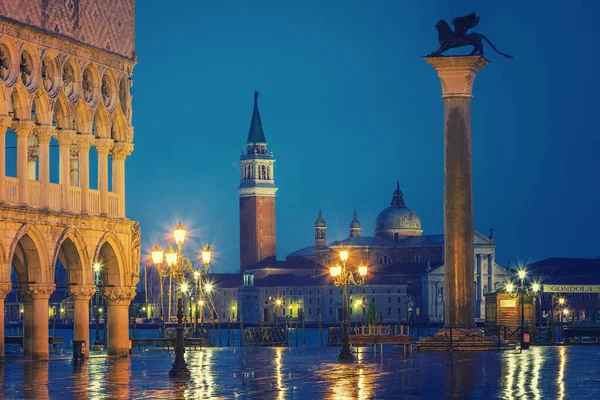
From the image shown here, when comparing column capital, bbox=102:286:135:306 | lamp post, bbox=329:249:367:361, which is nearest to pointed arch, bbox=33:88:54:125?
column capital, bbox=102:286:135:306

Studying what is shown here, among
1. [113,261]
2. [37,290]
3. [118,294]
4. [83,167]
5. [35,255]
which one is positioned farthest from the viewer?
[118,294]

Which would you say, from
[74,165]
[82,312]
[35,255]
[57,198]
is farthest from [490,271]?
[35,255]

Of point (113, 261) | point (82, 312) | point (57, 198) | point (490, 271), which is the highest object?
point (490, 271)

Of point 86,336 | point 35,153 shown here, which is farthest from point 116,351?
point 35,153

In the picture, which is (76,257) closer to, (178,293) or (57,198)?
(57,198)

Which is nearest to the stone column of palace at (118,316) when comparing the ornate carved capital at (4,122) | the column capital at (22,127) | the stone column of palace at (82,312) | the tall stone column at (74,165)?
the stone column of palace at (82,312)

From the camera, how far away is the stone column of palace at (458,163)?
40.6m

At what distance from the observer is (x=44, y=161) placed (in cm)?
3850

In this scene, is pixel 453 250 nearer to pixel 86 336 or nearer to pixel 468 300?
pixel 468 300

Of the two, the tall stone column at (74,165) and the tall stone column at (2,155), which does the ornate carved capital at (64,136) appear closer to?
the tall stone column at (74,165)

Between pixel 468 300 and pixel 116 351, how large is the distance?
32.7 ft

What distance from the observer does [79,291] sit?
40.3 metres

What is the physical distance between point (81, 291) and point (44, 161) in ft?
12.9

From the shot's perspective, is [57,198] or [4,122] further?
[57,198]
